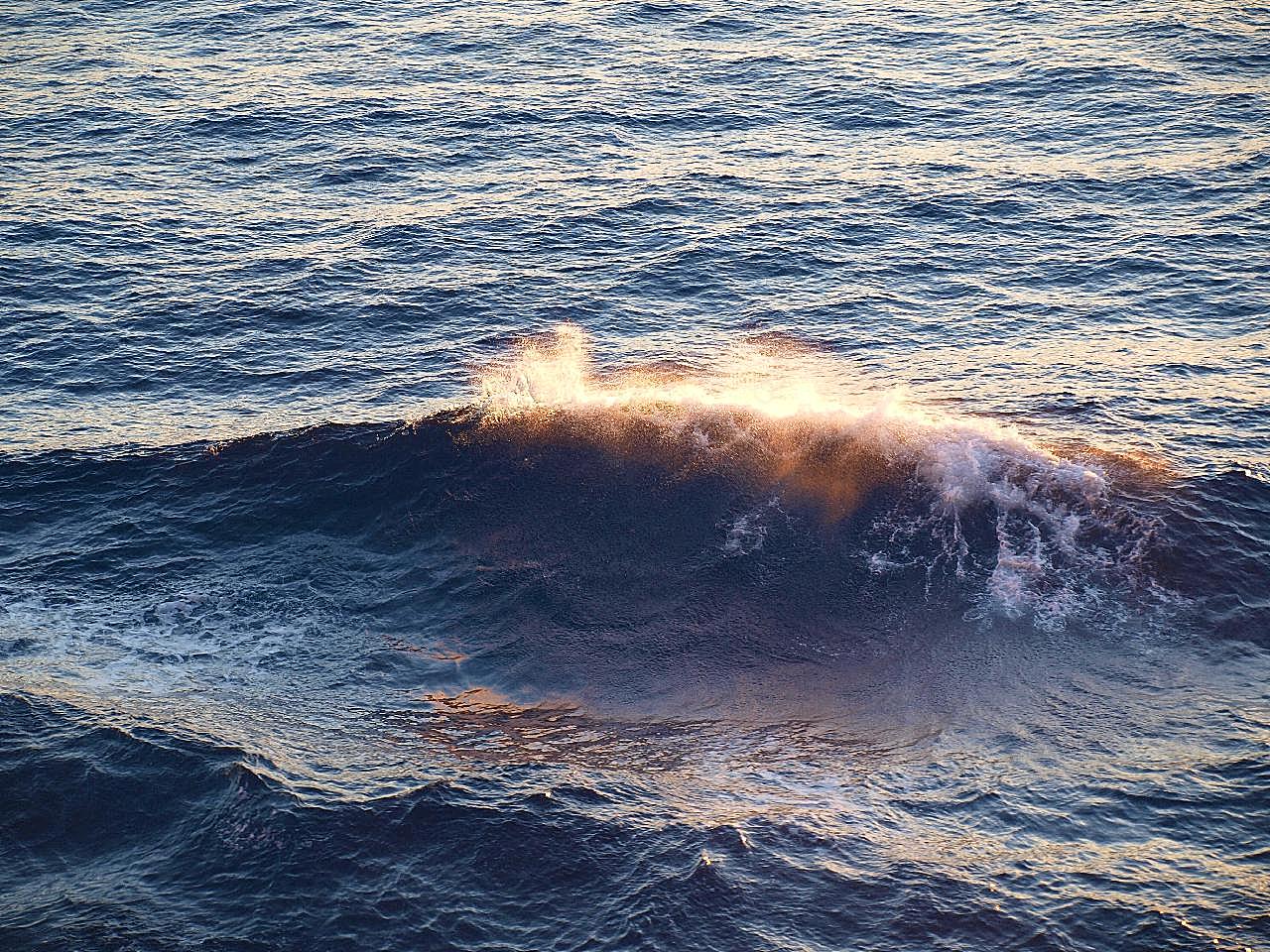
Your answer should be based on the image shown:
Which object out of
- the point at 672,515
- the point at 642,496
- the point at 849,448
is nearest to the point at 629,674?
the point at 672,515

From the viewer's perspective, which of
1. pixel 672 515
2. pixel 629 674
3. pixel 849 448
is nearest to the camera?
pixel 629 674

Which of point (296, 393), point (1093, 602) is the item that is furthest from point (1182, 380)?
point (296, 393)

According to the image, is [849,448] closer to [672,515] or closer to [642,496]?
[672,515]

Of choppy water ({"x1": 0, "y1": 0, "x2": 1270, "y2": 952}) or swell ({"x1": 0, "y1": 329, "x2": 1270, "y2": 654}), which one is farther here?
swell ({"x1": 0, "y1": 329, "x2": 1270, "y2": 654})

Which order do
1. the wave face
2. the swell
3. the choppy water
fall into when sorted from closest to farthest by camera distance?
the wave face
the choppy water
the swell

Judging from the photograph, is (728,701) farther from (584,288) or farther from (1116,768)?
(584,288)
